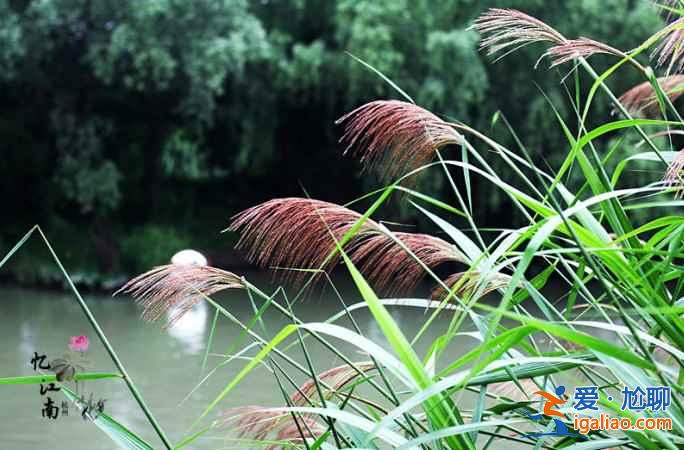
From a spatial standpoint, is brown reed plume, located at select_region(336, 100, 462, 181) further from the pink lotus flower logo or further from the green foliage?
the green foliage

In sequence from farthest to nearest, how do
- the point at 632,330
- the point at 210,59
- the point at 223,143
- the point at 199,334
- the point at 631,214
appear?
the point at 223,143
the point at 631,214
the point at 210,59
the point at 199,334
the point at 632,330

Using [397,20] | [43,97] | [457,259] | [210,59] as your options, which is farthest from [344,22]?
[457,259]

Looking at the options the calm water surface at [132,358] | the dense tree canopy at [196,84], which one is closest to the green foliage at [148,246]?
the dense tree canopy at [196,84]

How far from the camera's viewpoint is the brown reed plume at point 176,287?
1.22 m

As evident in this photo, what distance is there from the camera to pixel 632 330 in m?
1.00

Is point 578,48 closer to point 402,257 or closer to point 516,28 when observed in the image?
point 516,28

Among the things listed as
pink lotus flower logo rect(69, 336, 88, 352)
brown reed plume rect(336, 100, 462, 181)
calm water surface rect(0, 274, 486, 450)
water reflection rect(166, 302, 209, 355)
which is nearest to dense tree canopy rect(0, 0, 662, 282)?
calm water surface rect(0, 274, 486, 450)

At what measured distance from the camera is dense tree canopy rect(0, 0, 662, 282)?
9.32 meters

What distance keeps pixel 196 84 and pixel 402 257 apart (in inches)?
331

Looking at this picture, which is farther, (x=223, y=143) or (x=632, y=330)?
(x=223, y=143)

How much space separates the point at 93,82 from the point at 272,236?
944 centimetres

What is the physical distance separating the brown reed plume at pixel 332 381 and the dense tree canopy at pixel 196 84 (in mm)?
7266

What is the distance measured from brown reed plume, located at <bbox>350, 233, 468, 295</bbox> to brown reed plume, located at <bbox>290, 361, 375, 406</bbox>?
12 centimetres

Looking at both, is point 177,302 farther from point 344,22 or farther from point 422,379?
point 344,22
